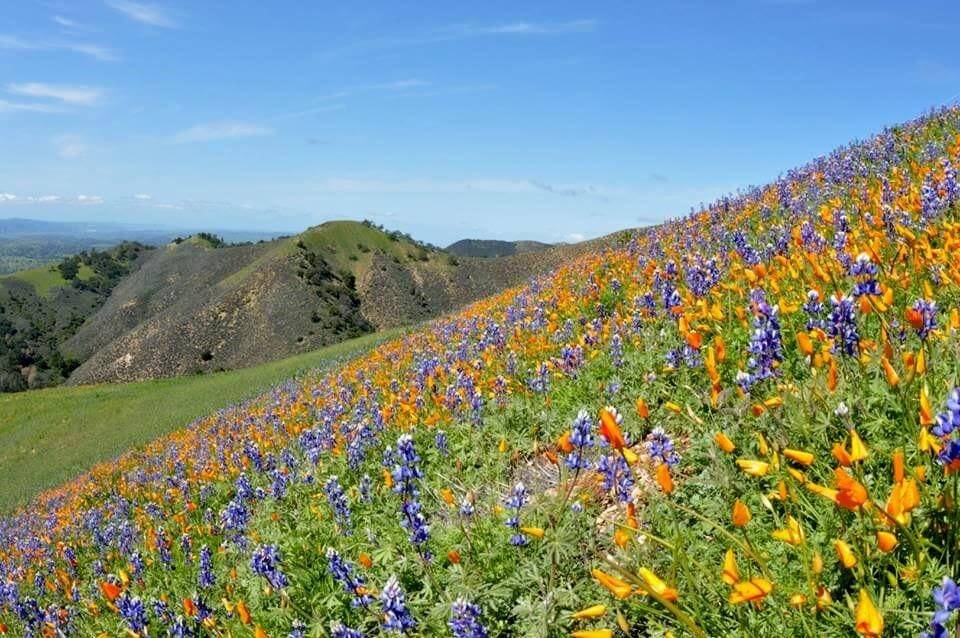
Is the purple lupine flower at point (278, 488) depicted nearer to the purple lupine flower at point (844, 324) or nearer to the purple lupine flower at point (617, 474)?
the purple lupine flower at point (617, 474)

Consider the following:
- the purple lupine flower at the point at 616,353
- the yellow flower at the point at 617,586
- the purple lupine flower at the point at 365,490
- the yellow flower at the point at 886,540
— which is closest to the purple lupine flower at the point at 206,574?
the purple lupine flower at the point at 365,490

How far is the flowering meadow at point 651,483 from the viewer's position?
263 cm

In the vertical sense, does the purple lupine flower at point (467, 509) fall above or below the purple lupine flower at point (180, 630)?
above

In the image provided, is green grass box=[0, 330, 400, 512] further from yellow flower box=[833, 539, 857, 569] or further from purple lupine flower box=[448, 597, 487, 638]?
yellow flower box=[833, 539, 857, 569]

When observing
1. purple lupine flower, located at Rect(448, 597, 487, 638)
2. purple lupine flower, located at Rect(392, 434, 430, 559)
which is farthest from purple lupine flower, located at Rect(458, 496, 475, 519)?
purple lupine flower, located at Rect(448, 597, 487, 638)

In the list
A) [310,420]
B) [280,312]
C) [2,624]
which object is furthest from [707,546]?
[280,312]

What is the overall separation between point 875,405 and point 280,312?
84.4 m

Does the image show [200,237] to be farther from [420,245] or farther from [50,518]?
[50,518]

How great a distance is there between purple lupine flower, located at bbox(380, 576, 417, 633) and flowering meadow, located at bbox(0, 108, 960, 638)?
0.02 metres

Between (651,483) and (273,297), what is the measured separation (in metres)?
86.5

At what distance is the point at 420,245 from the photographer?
116 metres

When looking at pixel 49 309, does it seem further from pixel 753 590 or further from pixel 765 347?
pixel 753 590

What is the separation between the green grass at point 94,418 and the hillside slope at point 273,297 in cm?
2113

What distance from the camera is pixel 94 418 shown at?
140ft
